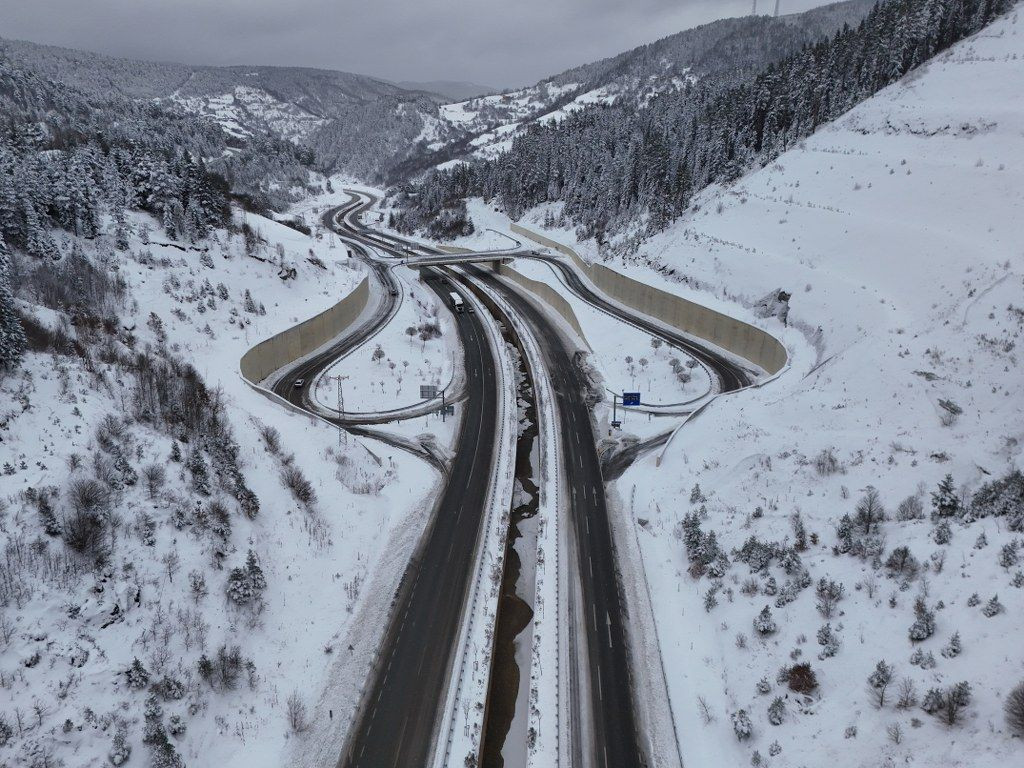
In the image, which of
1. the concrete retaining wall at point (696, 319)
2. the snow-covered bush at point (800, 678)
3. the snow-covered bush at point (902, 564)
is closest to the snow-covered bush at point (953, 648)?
the snow-covered bush at point (902, 564)

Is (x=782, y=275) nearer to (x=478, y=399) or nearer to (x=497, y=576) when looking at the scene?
(x=478, y=399)

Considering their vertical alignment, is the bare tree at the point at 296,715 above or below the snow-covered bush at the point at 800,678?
below

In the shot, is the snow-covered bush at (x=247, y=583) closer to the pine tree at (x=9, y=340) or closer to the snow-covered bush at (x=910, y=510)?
the pine tree at (x=9, y=340)

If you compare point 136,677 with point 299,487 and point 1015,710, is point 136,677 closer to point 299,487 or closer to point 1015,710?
point 299,487

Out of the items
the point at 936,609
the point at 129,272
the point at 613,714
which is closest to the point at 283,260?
the point at 129,272

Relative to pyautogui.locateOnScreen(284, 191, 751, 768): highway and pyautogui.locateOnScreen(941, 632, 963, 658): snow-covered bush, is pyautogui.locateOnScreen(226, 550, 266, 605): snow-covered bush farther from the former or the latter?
pyautogui.locateOnScreen(941, 632, 963, 658): snow-covered bush

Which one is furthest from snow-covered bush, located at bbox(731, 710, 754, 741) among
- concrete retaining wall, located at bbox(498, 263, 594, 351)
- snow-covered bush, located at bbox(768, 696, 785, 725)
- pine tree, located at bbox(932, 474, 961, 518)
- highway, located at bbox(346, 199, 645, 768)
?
concrete retaining wall, located at bbox(498, 263, 594, 351)
